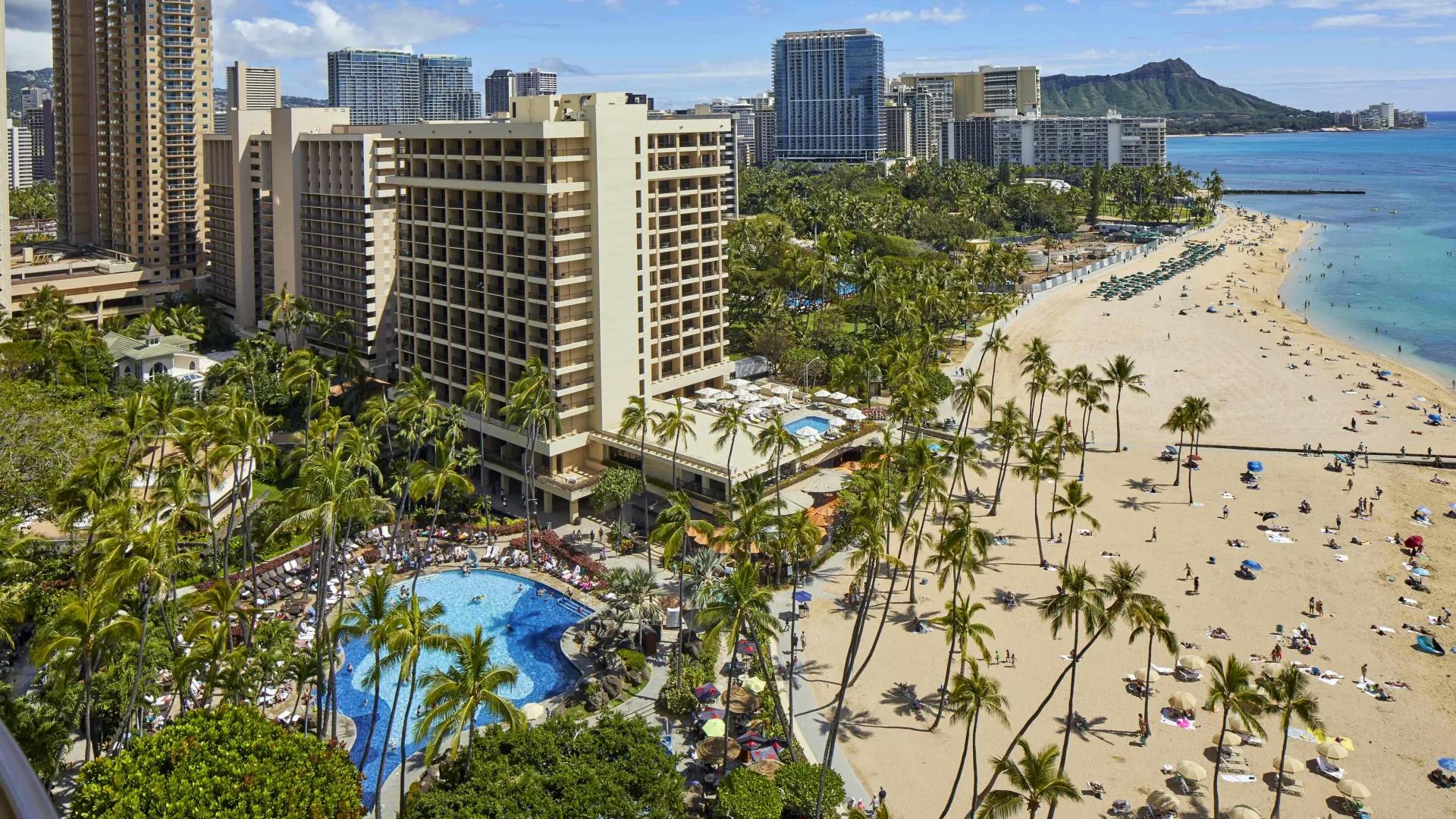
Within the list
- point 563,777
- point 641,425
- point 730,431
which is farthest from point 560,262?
point 563,777

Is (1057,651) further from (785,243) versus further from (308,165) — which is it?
(785,243)

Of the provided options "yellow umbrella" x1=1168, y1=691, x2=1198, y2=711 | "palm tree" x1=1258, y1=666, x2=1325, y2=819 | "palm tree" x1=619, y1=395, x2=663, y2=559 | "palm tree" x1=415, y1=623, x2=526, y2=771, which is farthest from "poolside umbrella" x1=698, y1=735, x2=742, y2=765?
"yellow umbrella" x1=1168, y1=691, x2=1198, y2=711

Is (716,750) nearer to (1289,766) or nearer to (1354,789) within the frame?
(1289,766)

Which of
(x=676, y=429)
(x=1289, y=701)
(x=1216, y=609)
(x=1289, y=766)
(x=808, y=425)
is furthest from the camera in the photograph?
(x=808, y=425)

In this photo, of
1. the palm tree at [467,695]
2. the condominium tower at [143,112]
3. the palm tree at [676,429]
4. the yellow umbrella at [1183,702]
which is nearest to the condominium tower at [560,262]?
the palm tree at [676,429]

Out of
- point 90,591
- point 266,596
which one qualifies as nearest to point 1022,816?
point 90,591

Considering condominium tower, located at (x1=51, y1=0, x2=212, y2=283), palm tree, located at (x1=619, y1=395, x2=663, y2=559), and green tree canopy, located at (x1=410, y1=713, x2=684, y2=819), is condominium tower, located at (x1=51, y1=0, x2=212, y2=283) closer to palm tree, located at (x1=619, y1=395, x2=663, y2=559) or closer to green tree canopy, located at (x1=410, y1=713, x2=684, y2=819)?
palm tree, located at (x1=619, y1=395, x2=663, y2=559)

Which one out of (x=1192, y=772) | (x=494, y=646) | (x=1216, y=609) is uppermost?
(x=1216, y=609)

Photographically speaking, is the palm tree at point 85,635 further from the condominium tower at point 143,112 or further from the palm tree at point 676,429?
the condominium tower at point 143,112
